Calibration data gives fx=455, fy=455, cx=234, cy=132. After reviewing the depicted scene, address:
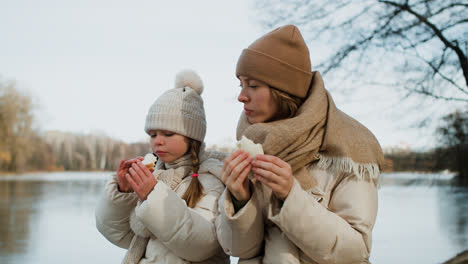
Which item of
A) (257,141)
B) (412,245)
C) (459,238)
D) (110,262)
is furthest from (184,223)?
(459,238)

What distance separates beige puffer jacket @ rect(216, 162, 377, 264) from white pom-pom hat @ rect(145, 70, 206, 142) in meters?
0.76

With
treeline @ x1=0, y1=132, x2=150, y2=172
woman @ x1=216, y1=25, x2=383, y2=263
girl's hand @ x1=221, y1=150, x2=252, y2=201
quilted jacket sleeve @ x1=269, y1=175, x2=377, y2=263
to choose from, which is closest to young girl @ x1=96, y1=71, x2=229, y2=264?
woman @ x1=216, y1=25, x2=383, y2=263

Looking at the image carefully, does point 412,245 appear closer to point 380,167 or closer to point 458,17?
point 458,17

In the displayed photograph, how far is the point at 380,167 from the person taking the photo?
1.85m

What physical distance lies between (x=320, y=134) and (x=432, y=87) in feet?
11.4

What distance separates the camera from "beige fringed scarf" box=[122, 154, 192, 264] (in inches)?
90.0

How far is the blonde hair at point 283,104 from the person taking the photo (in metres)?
1.89

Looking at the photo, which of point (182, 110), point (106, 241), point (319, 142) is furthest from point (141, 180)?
point (106, 241)

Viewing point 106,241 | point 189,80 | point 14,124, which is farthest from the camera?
point 14,124

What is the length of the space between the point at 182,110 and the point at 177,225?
2.22 feet

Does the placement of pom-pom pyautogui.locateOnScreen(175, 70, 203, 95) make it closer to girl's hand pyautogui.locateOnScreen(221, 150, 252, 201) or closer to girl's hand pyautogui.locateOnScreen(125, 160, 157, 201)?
girl's hand pyautogui.locateOnScreen(125, 160, 157, 201)

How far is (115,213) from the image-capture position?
2.39 m

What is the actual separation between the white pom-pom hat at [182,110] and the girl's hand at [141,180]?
324 millimetres

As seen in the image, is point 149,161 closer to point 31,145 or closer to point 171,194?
point 171,194
